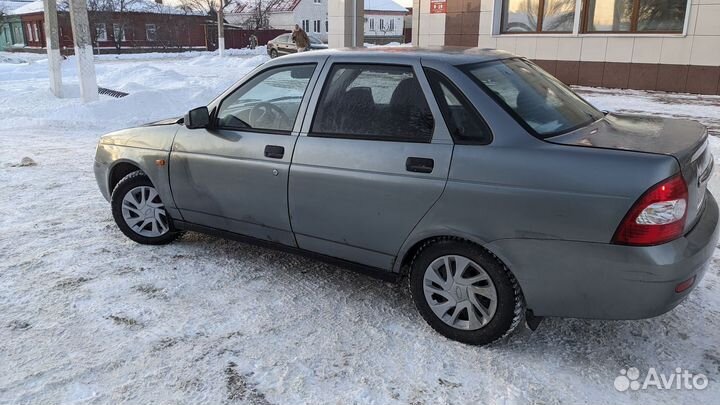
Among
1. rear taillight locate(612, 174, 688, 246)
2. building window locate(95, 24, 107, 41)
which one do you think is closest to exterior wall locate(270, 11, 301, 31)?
building window locate(95, 24, 107, 41)

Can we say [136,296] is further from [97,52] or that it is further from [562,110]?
[97,52]

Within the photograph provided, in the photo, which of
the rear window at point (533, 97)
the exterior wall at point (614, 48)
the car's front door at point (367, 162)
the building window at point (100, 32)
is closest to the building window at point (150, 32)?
the building window at point (100, 32)

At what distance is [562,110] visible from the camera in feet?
11.3

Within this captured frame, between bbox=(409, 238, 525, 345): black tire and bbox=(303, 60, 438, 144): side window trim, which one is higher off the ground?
bbox=(303, 60, 438, 144): side window trim

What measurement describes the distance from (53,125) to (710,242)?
1106 cm

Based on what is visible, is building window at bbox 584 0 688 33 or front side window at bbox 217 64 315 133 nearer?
front side window at bbox 217 64 315 133

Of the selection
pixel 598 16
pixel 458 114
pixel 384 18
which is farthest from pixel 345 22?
pixel 384 18

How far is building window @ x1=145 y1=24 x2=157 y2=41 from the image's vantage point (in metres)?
46.1

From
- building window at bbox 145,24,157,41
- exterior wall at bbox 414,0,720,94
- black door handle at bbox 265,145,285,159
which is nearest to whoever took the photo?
black door handle at bbox 265,145,285,159

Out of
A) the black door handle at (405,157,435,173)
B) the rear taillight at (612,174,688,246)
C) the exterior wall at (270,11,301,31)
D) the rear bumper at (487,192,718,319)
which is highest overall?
the exterior wall at (270,11,301,31)

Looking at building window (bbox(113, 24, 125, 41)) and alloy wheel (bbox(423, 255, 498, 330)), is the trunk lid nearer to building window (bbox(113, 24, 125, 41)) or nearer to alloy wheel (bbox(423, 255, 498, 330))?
alloy wheel (bbox(423, 255, 498, 330))

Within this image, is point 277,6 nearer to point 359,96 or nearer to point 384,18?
point 384,18

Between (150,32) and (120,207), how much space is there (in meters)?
46.6

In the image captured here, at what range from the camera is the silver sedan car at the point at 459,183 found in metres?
2.67
